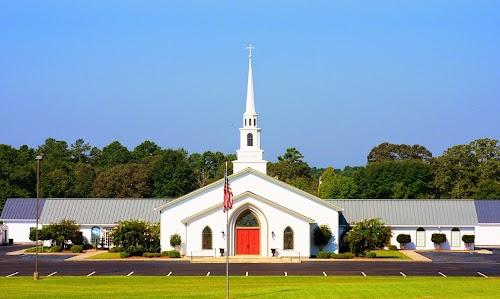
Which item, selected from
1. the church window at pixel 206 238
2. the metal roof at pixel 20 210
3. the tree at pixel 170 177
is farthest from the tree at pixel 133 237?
the tree at pixel 170 177

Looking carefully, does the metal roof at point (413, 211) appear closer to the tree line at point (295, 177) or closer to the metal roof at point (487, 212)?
the metal roof at point (487, 212)

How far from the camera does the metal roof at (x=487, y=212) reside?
92.8m

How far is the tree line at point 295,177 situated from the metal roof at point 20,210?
13315 millimetres

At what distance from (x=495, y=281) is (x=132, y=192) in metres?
85.5

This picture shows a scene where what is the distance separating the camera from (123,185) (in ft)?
445

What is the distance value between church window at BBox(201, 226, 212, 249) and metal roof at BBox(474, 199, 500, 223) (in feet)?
89.1

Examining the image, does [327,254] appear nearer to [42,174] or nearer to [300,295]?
[300,295]

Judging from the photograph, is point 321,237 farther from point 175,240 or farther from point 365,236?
point 175,240

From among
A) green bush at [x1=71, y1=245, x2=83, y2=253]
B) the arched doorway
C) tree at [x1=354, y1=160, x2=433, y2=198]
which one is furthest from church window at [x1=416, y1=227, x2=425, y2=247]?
tree at [x1=354, y1=160, x2=433, y2=198]

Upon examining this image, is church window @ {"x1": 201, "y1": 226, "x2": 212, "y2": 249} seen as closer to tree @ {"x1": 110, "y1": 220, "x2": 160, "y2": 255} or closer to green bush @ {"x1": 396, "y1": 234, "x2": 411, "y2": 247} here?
tree @ {"x1": 110, "y1": 220, "x2": 160, "y2": 255}

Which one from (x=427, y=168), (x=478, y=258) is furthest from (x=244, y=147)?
(x=427, y=168)

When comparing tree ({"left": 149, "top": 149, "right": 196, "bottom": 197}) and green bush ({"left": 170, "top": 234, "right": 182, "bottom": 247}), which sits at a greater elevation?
tree ({"left": 149, "top": 149, "right": 196, "bottom": 197})

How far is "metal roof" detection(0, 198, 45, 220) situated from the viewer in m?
96.2

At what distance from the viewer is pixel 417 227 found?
88062 millimetres
